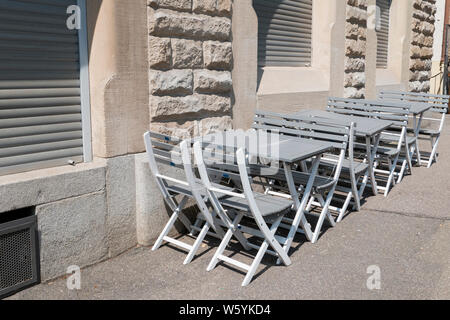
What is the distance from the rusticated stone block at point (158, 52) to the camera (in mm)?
4531

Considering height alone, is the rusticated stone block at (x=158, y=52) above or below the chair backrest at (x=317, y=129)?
above

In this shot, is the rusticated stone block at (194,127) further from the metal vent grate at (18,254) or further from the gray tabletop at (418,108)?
the gray tabletop at (418,108)

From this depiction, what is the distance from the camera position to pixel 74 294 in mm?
3721

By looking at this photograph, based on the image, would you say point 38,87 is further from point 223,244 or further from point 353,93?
point 353,93

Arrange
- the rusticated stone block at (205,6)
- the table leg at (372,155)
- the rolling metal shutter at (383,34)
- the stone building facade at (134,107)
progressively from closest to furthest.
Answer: the stone building facade at (134,107), the rusticated stone block at (205,6), the table leg at (372,155), the rolling metal shutter at (383,34)

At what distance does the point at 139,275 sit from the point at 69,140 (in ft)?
4.08

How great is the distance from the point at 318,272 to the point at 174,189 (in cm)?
135

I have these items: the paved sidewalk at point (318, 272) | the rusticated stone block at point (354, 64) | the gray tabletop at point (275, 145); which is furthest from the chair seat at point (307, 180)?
the rusticated stone block at point (354, 64)

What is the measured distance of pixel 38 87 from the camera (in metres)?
3.95

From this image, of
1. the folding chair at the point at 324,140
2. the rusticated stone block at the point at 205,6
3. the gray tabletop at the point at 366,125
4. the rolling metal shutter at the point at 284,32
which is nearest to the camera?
the folding chair at the point at 324,140

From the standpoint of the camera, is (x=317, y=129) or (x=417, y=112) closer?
(x=317, y=129)

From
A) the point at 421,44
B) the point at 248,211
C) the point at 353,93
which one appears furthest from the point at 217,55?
the point at 421,44

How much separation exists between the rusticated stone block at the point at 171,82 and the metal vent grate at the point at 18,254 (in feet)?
5.10
